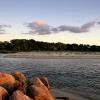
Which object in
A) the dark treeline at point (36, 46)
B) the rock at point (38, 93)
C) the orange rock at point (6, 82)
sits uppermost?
the dark treeline at point (36, 46)

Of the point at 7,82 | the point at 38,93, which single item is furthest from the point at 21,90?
the point at 7,82

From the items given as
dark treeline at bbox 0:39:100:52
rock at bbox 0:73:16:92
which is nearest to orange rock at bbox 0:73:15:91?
rock at bbox 0:73:16:92

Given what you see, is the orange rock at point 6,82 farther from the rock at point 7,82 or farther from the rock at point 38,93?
the rock at point 38,93

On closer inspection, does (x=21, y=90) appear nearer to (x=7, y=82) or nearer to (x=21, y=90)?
(x=21, y=90)

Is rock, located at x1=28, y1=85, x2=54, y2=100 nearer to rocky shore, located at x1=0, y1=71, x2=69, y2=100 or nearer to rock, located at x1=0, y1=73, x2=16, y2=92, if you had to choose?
rocky shore, located at x1=0, y1=71, x2=69, y2=100

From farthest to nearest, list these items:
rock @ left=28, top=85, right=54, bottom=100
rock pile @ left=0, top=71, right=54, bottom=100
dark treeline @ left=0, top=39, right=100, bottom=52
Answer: dark treeline @ left=0, top=39, right=100, bottom=52
rock @ left=28, top=85, right=54, bottom=100
rock pile @ left=0, top=71, right=54, bottom=100

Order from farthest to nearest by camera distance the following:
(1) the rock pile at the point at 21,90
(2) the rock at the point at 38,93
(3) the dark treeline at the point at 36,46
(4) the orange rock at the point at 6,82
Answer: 1. (3) the dark treeline at the point at 36,46
2. (4) the orange rock at the point at 6,82
3. (2) the rock at the point at 38,93
4. (1) the rock pile at the point at 21,90

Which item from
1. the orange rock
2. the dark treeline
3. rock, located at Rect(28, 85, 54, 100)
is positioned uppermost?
the dark treeline

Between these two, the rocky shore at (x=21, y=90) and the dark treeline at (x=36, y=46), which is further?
the dark treeline at (x=36, y=46)

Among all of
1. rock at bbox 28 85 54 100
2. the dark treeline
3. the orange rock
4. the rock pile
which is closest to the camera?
the rock pile

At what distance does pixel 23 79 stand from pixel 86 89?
673 cm

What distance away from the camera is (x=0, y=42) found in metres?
156

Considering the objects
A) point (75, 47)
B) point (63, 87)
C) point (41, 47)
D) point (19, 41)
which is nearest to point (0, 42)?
point (19, 41)

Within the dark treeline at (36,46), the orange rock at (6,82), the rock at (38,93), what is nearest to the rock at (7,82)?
the orange rock at (6,82)
